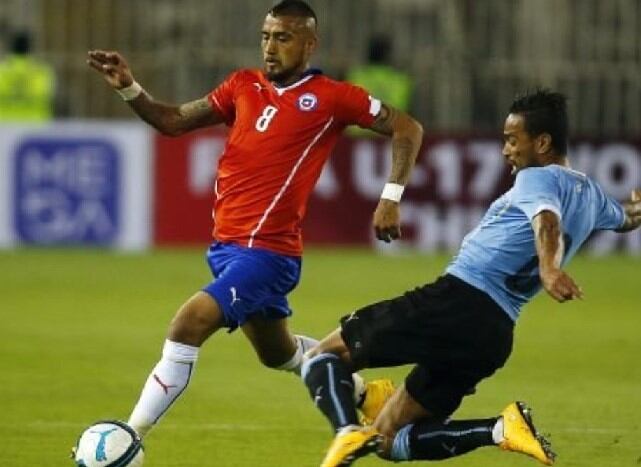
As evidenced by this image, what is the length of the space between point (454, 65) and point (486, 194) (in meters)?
2.67

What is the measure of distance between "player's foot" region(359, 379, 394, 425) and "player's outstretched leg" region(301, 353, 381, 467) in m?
1.21

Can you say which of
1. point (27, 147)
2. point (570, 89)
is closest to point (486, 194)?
point (570, 89)

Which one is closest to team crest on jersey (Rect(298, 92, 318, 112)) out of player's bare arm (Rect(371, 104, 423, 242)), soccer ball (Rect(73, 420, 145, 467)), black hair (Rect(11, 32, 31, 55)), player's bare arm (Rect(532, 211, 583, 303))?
player's bare arm (Rect(371, 104, 423, 242))

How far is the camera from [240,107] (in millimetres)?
9609

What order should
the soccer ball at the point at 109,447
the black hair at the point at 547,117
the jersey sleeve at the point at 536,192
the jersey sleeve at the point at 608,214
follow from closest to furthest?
the jersey sleeve at the point at 536,192 < the black hair at the point at 547,117 < the jersey sleeve at the point at 608,214 < the soccer ball at the point at 109,447

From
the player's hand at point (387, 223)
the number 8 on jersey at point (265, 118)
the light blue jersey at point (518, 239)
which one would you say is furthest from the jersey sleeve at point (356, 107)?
the light blue jersey at point (518, 239)

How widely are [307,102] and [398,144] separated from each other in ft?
1.70

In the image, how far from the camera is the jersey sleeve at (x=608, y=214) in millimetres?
8422

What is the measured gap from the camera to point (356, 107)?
9523mm

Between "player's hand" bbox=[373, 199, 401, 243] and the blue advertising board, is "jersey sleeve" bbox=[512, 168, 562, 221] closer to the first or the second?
"player's hand" bbox=[373, 199, 401, 243]

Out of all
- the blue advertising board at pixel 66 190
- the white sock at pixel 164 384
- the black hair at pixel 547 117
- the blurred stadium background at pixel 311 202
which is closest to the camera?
the black hair at pixel 547 117

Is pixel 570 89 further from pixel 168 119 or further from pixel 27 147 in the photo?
pixel 168 119

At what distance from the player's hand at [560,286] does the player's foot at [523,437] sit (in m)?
0.91

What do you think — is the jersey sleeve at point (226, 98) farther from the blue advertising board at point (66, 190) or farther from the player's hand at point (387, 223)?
the blue advertising board at point (66, 190)
